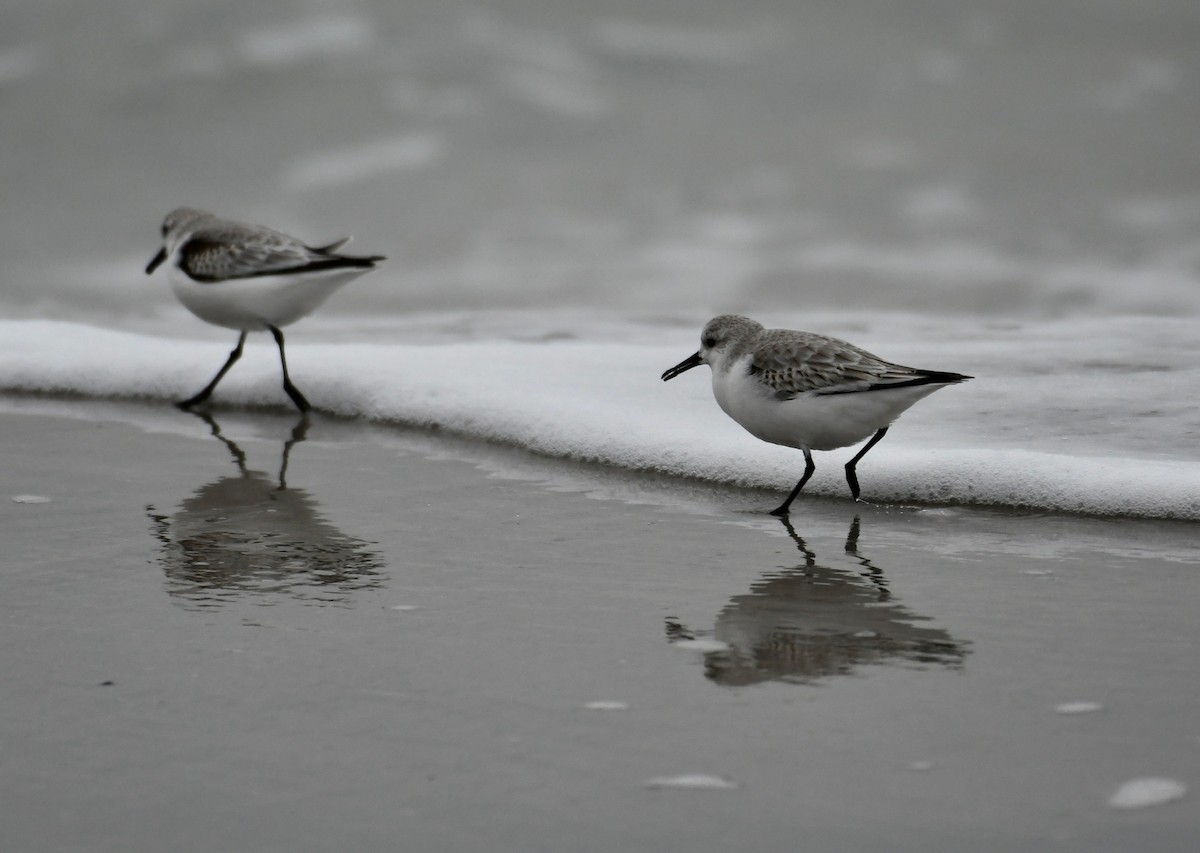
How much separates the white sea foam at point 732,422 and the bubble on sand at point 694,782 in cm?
210

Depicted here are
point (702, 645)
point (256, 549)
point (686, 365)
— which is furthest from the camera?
point (686, 365)

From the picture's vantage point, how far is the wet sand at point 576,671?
220cm

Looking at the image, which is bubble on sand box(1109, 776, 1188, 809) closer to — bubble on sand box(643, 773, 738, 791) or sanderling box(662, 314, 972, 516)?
bubble on sand box(643, 773, 738, 791)

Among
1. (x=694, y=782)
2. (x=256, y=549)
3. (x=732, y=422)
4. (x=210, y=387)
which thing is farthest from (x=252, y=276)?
(x=694, y=782)

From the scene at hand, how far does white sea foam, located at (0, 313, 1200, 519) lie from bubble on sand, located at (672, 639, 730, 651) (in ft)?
4.88

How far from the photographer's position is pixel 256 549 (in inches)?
146

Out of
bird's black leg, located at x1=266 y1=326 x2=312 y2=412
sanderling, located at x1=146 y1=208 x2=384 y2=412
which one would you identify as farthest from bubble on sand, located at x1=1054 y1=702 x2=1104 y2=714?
sanderling, located at x1=146 y1=208 x2=384 y2=412

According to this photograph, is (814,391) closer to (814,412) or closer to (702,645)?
(814,412)

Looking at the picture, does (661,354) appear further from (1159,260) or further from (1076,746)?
(1159,260)

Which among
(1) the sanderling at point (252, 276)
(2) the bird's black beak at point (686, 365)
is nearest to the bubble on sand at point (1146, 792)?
(2) the bird's black beak at point (686, 365)

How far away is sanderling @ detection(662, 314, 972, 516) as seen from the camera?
425cm

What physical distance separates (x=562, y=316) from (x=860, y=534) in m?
5.17

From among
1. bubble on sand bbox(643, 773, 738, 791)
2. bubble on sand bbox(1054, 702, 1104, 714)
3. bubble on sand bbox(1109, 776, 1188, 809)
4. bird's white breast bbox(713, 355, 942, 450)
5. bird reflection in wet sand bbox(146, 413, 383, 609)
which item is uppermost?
bird's white breast bbox(713, 355, 942, 450)

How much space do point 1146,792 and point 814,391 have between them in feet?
7.02
